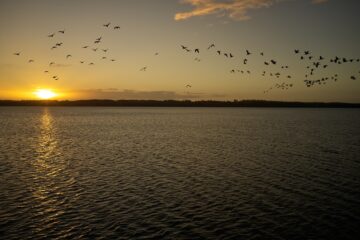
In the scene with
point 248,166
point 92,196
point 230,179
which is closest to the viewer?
point 92,196

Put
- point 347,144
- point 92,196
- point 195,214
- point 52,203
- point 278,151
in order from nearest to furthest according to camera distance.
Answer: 1. point 195,214
2. point 52,203
3. point 92,196
4. point 278,151
5. point 347,144

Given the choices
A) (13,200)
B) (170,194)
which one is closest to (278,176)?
(170,194)

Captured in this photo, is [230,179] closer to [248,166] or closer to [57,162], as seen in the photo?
[248,166]

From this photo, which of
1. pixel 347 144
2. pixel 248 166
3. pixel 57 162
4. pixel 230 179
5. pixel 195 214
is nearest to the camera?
pixel 195 214

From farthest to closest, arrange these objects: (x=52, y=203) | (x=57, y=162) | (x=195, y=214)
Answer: (x=57, y=162) → (x=52, y=203) → (x=195, y=214)

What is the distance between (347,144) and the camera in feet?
219

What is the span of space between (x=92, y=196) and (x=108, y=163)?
16.2 meters

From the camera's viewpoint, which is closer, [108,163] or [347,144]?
[108,163]

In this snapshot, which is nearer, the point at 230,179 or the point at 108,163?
the point at 230,179

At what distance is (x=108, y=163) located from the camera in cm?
4659

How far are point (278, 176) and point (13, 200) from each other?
26172mm

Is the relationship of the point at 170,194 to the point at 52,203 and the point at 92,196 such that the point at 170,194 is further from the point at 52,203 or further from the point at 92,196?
the point at 52,203

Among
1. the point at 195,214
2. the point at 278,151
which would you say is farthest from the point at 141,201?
the point at 278,151

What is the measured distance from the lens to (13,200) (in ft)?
94.7
